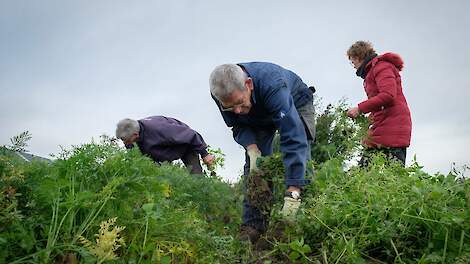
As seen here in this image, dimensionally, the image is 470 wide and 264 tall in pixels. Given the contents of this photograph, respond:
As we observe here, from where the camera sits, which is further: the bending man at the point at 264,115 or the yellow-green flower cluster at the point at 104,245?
the bending man at the point at 264,115

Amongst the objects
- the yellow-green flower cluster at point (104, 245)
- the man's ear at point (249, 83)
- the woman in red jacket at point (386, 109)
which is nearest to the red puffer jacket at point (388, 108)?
the woman in red jacket at point (386, 109)

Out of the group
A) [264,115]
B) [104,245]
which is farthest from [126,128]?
[104,245]

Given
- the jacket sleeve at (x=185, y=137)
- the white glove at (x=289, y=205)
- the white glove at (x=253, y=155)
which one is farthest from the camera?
the jacket sleeve at (x=185, y=137)

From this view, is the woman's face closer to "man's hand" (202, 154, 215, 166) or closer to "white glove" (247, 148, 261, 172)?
"white glove" (247, 148, 261, 172)

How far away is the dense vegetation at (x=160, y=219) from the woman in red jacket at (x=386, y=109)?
6.42 feet

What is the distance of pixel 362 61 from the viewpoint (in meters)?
5.52

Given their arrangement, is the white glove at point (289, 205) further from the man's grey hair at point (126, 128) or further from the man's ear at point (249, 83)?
the man's grey hair at point (126, 128)

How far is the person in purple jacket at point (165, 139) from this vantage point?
248 inches

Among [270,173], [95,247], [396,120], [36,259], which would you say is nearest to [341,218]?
[270,173]

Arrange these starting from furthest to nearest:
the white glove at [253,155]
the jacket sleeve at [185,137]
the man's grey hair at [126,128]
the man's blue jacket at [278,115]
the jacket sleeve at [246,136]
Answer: the jacket sleeve at [185,137] → the man's grey hair at [126,128] → the jacket sleeve at [246,136] → the white glove at [253,155] → the man's blue jacket at [278,115]

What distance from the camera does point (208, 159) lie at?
6.66 meters

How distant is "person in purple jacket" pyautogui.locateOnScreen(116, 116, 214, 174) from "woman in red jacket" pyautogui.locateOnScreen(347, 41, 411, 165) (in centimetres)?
227

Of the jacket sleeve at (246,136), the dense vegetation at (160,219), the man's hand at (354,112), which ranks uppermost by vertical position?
the man's hand at (354,112)

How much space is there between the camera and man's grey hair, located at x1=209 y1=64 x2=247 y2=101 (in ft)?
11.1
